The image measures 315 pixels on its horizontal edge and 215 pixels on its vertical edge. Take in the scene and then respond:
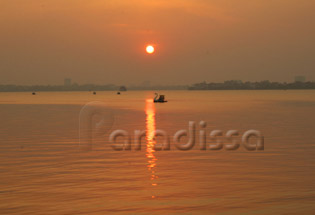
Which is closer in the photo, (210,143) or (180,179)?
(180,179)

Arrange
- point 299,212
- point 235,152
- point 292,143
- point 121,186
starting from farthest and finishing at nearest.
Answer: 1. point 292,143
2. point 235,152
3. point 121,186
4. point 299,212

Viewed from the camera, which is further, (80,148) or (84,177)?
(80,148)

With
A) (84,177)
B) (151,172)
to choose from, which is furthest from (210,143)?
(84,177)

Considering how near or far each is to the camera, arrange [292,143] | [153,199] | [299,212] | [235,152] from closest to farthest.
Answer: [299,212], [153,199], [235,152], [292,143]

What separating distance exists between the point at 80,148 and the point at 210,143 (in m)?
8.83

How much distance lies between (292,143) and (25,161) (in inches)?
699

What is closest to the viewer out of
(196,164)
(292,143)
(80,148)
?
(196,164)

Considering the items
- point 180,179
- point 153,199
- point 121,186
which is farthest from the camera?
point 180,179

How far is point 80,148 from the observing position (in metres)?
29.5

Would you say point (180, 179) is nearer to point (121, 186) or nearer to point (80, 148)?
point (121, 186)

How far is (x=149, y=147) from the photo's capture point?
29.5 meters

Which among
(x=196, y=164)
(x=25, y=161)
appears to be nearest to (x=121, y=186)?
(x=196, y=164)

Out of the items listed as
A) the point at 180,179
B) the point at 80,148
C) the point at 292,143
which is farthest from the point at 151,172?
the point at 292,143

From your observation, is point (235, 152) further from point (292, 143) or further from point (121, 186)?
point (121, 186)
